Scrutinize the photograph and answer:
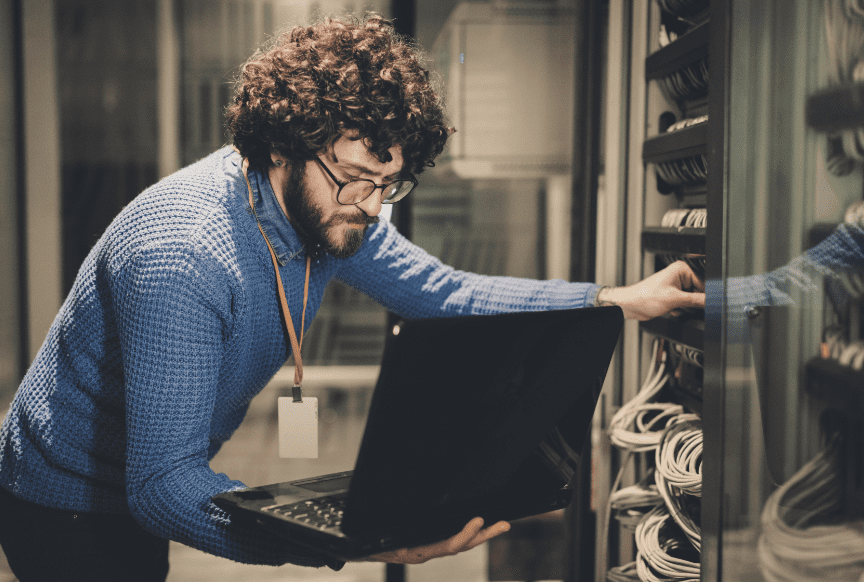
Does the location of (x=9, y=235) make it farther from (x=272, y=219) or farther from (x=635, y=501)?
(x=635, y=501)

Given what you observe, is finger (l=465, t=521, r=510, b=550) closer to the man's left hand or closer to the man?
the man's left hand

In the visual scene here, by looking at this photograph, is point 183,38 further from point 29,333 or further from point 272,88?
point 272,88

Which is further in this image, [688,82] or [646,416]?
[646,416]

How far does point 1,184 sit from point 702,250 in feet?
6.97

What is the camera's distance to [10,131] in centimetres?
227

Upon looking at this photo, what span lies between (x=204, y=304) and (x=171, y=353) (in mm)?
80

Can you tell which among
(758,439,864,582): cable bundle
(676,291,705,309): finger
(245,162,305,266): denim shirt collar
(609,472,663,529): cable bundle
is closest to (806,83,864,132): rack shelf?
(758,439,864,582): cable bundle

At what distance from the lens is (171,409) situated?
879 millimetres

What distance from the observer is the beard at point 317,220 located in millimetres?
1104

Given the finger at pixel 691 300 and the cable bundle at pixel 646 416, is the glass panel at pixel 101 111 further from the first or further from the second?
the finger at pixel 691 300

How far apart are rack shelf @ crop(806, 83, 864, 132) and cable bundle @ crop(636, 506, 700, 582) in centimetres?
76

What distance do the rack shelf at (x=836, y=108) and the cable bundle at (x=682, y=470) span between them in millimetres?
602

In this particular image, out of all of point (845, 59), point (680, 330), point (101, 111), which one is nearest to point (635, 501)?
point (680, 330)

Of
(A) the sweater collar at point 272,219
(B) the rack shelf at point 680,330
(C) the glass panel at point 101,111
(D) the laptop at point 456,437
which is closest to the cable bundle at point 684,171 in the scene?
(B) the rack shelf at point 680,330
